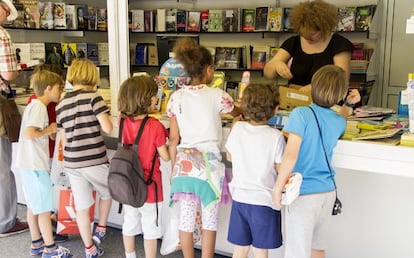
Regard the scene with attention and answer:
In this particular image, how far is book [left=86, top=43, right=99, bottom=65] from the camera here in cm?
559

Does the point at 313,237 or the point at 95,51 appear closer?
the point at 313,237

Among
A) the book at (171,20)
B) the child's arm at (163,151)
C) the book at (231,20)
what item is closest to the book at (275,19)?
the book at (231,20)

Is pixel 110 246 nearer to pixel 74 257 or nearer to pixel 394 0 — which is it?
pixel 74 257

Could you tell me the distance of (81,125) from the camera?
2682mm

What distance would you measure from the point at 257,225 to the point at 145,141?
0.77 meters

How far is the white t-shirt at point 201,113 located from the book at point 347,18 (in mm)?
3087

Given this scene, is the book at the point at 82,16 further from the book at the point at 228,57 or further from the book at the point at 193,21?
the book at the point at 228,57

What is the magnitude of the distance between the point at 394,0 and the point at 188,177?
12.0ft

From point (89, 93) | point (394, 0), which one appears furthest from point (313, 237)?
point (394, 0)

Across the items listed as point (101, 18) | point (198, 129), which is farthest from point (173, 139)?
point (101, 18)

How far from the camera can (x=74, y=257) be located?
9.93 feet

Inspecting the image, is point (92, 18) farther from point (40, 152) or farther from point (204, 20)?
point (40, 152)

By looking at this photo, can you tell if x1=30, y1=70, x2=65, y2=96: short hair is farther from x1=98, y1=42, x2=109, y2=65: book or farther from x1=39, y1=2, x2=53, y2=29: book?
x1=98, y1=42, x2=109, y2=65: book

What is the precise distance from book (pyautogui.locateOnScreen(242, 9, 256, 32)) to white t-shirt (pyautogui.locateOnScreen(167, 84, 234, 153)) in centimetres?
342
